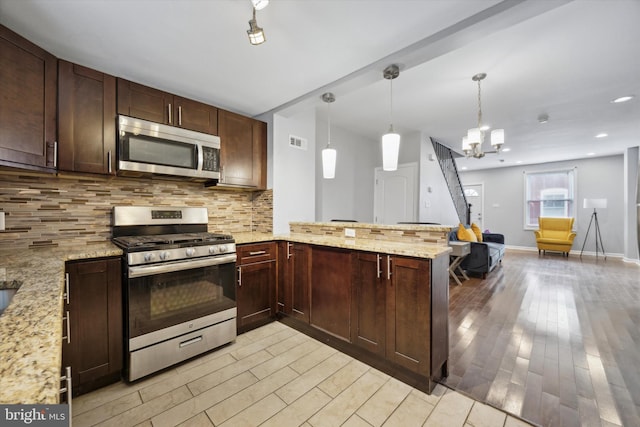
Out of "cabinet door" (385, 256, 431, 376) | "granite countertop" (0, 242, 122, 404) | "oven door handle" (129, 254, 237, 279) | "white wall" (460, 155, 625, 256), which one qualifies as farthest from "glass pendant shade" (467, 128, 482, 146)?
"white wall" (460, 155, 625, 256)

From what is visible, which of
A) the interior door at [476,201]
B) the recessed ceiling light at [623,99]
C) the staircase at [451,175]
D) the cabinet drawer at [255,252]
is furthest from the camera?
the interior door at [476,201]

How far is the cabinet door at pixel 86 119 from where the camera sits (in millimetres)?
1966

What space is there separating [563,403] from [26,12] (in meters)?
4.10

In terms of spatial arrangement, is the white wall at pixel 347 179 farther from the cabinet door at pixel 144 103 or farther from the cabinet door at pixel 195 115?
the cabinet door at pixel 144 103

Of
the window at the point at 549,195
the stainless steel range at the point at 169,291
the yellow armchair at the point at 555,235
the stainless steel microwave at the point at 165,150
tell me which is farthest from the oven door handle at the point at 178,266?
the window at the point at 549,195

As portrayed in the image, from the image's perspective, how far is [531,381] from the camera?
1875 millimetres

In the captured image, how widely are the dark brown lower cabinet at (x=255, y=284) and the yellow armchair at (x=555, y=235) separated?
773 cm

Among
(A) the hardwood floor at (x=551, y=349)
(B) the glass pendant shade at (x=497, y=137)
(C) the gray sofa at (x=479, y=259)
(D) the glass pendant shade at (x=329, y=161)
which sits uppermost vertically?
(B) the glass pendant shade at (x=497, y=137)

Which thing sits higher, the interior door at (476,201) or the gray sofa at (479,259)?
the interior door at (476,201)

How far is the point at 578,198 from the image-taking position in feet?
23.6

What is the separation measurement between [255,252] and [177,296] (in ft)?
2.53

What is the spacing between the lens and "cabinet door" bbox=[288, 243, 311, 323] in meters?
2.54

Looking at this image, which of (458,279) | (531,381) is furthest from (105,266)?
(458,279)

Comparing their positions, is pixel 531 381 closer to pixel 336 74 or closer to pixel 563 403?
pixel 563 403
